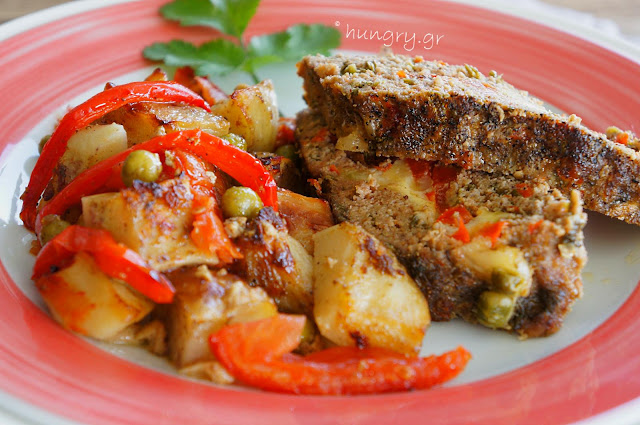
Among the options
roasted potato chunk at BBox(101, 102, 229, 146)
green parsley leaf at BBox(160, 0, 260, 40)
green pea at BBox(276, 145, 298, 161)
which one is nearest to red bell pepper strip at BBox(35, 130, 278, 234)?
roasted potato chunk at BBox(101, 102, 229, 146)

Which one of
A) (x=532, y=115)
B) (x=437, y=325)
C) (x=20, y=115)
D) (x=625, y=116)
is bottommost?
(x=437, y=325)

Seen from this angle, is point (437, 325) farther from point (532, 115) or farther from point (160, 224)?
point (160, 224)

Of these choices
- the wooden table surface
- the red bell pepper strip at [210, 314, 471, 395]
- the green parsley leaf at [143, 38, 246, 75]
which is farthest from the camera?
the wooden table surface

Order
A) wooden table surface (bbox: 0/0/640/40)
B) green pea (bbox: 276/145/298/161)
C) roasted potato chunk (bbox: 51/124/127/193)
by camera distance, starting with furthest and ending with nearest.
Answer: wooden table surface (bbox: 0/0/640/40) < green pea (bbox: 276/145/298/161) < roasted potato chunk (bbox: 51/124/127/193)

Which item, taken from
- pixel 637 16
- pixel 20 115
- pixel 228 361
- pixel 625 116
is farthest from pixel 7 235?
pixel 637 16

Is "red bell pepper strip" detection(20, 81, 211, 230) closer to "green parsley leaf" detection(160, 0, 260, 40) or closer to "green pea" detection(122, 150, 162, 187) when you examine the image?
"green pea" detection(122, 150, 162, 187)

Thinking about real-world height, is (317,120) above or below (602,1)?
below

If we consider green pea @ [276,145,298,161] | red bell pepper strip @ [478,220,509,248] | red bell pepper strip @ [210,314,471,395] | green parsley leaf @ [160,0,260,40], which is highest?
green parsley leaf @ [160,0,260,40]
